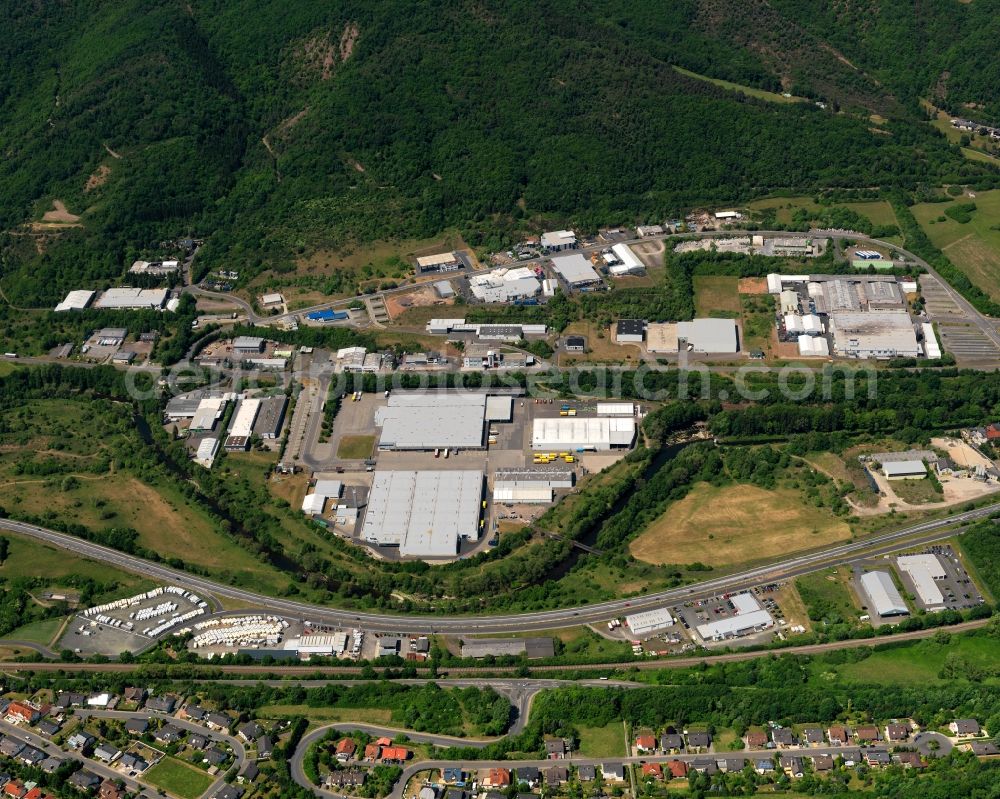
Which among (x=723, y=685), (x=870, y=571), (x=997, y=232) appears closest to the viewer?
(x=723, y=685)

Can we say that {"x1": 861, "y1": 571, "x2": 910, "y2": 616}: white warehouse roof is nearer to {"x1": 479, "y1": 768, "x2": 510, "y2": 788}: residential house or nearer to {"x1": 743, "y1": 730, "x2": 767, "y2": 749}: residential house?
{"x1": 743, "y1": 730, "x2": 767, "y2": 749}: residential house

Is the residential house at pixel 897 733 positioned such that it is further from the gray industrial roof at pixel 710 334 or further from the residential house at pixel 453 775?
the gray industrial roof at pixel 710 334

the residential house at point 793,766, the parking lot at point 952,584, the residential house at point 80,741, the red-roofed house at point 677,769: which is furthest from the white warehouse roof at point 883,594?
the residential house at point 80,741

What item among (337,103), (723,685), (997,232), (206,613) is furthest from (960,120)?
(206,613)

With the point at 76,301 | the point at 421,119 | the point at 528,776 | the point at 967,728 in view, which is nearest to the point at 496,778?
the point at 528,776

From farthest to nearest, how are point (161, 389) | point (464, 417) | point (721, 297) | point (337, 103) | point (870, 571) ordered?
1. point (337, 103)
2. point (721, 297)
3. point (161, 389)
4. point (464, 417)
5. point (870, 571)

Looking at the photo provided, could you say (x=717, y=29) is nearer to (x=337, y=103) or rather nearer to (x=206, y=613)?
(x=337, y=103)
